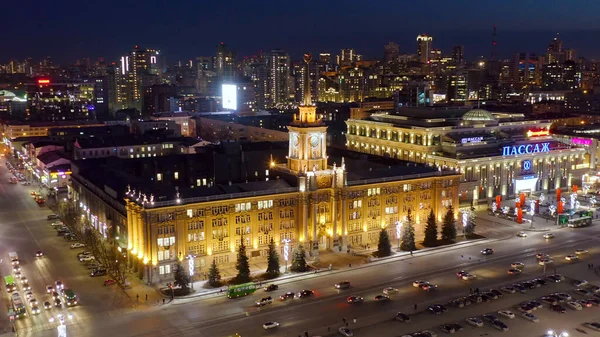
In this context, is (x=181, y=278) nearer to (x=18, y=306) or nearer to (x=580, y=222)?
(x=18, y=306)

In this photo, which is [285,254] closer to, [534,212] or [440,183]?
[440,183]

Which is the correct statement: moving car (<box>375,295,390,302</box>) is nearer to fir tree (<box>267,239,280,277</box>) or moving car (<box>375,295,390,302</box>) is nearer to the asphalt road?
fir tree (<box>267,239,280,277</box>)

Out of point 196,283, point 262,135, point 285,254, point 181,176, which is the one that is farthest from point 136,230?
point 262,135

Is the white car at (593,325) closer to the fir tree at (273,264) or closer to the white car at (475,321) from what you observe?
the white car at (475,321)

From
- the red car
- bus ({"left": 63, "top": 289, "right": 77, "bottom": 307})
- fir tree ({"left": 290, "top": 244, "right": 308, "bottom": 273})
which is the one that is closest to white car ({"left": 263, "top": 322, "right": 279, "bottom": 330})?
fir tree ({"left": 290, "top": 244, "right": 308, "bottom": 273})

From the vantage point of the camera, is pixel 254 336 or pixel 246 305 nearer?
pixel 254 336

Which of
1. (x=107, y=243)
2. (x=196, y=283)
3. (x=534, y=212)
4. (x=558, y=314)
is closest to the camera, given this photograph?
(x=558, y=314)
